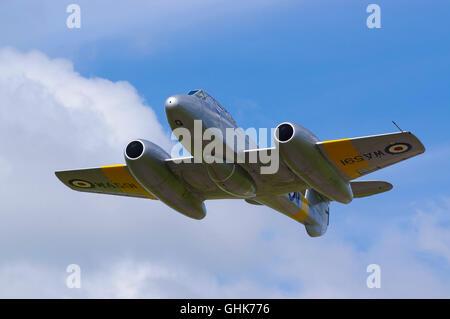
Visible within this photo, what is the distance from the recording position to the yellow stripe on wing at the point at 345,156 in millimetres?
18734

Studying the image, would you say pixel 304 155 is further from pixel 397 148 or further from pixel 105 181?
pixel 105 181

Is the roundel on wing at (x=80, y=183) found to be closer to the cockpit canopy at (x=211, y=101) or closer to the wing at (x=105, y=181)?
the wing at (x=105, y=181)

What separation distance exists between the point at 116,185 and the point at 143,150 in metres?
3.74

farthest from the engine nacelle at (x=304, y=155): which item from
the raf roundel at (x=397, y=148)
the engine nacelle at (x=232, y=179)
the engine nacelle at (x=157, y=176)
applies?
the engine nacelle at (x=157, y=176)

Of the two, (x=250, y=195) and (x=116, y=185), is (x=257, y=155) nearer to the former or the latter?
(x=250, y=195)

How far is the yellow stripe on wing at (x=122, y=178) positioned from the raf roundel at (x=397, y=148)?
9523 millimetres

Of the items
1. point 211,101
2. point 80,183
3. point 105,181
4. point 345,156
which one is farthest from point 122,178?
point 345,156

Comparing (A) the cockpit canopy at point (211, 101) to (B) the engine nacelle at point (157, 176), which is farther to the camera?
(B) the engine nacelle at point (157, 176)

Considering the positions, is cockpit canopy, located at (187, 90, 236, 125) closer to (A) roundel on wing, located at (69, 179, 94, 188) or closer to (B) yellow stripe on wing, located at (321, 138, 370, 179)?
(B) yellow stripe on wing, located at (321, 138, 370, 179)

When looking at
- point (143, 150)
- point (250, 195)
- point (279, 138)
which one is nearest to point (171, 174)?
point (143, 150)

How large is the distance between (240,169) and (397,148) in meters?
5.25

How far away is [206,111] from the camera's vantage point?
1933 centimetres

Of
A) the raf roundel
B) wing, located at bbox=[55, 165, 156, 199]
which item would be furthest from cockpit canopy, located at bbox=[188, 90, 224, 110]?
the raf roundel

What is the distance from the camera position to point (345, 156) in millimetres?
19016
